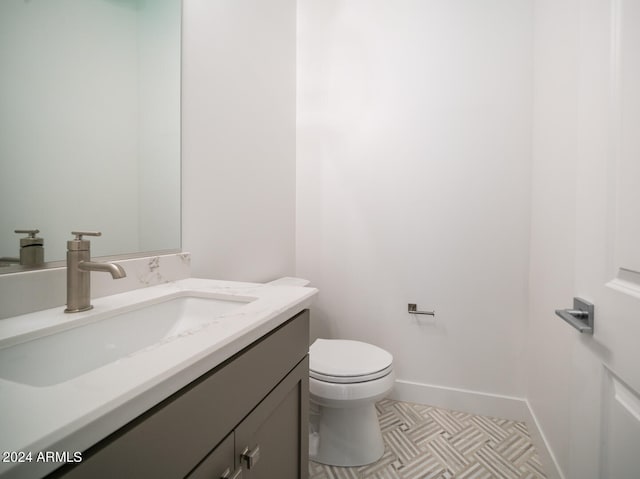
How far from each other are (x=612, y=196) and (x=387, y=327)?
1.38 meters

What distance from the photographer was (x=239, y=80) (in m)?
1.37

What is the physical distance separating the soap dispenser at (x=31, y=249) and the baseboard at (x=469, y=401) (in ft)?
5.75

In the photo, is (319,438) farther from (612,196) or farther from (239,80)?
(239,80)

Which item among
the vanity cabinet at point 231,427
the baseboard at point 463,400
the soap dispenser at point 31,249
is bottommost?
the baseboard at point 463,400

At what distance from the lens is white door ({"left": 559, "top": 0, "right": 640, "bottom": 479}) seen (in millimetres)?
511

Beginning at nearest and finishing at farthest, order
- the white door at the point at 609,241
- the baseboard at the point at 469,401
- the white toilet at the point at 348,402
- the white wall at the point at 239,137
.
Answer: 1. the white door at the point at 609,241
2. the white wall at the point at 239,137
3. the white toilet at the point at 348,402
4. the baseboard at the point at 469,401

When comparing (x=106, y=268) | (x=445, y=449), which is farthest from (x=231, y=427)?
(x=445, y=449)

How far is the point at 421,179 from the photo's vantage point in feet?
5.62

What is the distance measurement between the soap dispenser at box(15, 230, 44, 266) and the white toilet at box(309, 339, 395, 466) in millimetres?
1007

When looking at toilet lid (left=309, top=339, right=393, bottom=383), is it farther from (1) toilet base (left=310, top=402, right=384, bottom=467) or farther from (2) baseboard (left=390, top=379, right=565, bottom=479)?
(2) baseboard (left=390, top=379, right=565, bottom=479)

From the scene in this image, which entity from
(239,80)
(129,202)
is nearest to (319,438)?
(129,202)

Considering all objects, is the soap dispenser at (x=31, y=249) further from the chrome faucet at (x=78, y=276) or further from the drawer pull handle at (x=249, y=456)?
the drawer pull handle at (x=249, y=456)

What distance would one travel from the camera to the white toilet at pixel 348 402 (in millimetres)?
1236

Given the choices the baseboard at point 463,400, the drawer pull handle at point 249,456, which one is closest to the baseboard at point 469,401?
the baseboard at point 463,400
